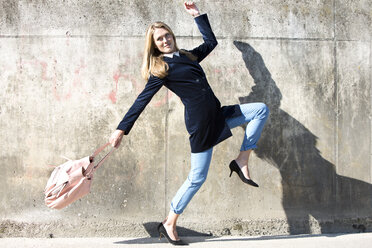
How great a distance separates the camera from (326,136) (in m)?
4.52

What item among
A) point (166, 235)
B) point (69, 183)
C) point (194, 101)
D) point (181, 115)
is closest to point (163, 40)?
point (194, 101)

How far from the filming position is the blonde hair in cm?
369

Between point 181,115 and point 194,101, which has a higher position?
point 194,101

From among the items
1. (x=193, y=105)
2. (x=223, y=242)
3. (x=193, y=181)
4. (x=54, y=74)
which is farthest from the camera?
(x=54, y=74)

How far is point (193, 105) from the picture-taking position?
3.80m

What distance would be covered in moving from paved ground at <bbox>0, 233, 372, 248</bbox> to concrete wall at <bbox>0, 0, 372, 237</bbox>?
0.44 feet

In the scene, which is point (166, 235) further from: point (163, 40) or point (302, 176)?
point (163, 40)

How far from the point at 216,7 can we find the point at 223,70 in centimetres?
66

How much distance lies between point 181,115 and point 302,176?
1.45 m

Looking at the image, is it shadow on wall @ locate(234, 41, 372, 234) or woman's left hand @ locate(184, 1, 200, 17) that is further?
shadow on wall @ locate(234, 41, 372, 234)

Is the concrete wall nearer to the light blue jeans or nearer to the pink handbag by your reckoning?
the light blue jeans

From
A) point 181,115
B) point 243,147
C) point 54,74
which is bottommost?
point 243,147

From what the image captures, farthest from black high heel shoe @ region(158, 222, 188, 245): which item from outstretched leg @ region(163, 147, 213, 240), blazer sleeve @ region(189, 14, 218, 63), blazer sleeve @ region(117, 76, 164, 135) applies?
blazer sleeve @ region(189, 14, 218, 63)

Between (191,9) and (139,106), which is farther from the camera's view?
(191,9)
